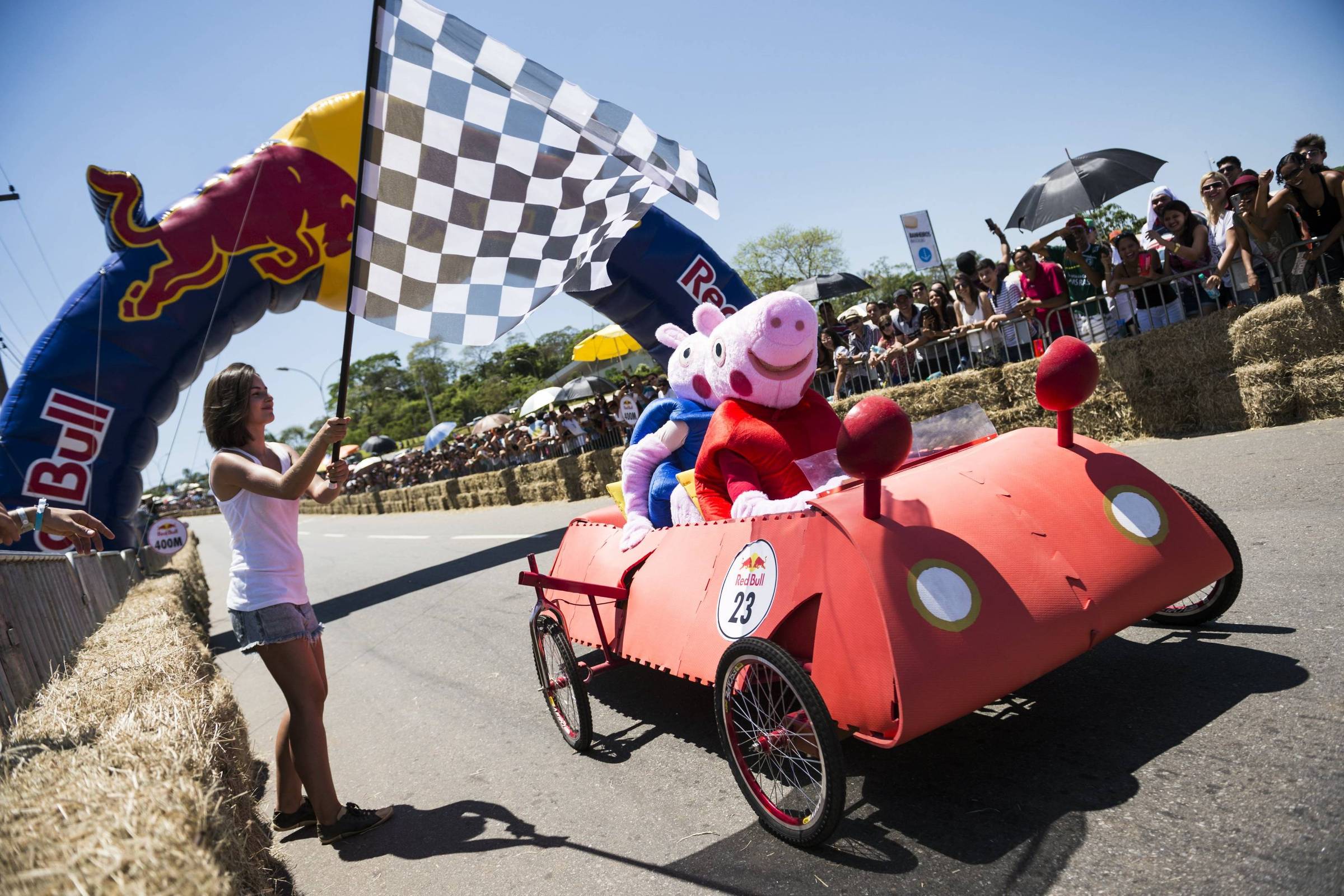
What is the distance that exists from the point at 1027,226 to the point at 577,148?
7282 millimetres

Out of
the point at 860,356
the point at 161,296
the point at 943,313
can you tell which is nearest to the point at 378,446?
the point at 161,296

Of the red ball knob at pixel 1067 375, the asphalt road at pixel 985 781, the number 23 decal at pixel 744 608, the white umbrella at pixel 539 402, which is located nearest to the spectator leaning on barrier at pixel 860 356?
the asphalt road at pixel 985 781

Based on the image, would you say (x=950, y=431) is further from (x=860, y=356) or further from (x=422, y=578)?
(x=422, y=578)

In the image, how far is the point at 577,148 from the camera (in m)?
5.27

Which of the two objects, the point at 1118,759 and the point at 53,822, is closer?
the point at 53,822

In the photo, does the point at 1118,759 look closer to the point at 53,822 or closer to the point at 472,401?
the point at 53,822

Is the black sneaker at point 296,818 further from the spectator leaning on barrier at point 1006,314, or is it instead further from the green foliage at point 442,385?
the green foliage at point 442,385

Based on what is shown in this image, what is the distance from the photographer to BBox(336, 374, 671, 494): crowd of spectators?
A: 17688mm

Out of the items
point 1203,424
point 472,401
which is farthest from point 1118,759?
point 472,401

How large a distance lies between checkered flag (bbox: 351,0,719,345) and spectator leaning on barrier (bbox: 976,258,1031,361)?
17.2 feet

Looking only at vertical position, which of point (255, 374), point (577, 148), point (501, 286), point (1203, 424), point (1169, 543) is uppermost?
point (577, 148)

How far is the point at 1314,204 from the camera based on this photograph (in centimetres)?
688

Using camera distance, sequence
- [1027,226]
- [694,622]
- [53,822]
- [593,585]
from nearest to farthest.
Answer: [53,822], [694,622], [593,585], [1027,226]

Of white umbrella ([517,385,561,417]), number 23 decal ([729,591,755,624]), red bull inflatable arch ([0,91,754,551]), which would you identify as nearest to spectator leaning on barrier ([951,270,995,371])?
red bull inflatable arch ([0,91,754,551])
